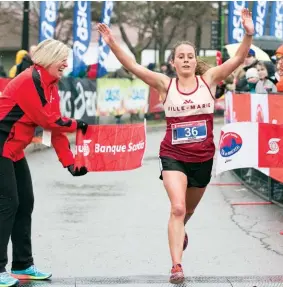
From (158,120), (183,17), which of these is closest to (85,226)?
(158,120)

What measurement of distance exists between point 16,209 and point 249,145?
3.26 meters

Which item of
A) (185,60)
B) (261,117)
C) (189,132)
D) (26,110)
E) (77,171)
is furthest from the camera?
(261,117)

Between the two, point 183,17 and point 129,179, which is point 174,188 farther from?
point 183,17

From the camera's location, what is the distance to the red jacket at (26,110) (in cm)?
661

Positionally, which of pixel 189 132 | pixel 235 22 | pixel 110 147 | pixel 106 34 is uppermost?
pixel 106 34

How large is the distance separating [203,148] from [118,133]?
0.69m

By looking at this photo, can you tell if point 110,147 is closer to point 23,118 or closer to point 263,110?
point 23,118

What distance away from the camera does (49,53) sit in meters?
6.70

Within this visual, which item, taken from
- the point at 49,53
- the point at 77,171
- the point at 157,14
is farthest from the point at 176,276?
the point at 157,14

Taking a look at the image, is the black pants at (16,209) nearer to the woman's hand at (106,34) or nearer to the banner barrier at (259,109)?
the woman's hand at (106,34)

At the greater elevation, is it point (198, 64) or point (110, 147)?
point (198, 64)

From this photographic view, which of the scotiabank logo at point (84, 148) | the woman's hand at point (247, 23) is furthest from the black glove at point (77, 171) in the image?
the woman's hand at point (247, 23)

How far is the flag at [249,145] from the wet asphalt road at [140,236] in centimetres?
74

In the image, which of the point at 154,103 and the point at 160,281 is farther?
the point at 154,103
